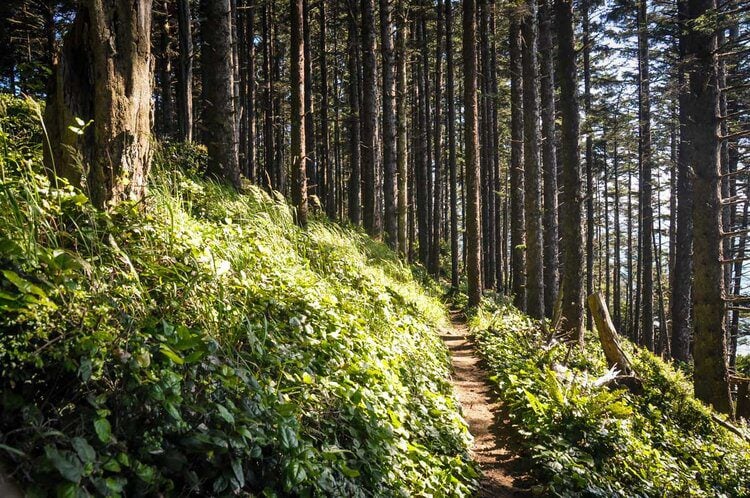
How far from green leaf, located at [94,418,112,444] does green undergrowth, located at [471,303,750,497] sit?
3.68m

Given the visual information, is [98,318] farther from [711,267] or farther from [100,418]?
[711,267]

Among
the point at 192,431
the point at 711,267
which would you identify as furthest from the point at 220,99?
the point at 711,267

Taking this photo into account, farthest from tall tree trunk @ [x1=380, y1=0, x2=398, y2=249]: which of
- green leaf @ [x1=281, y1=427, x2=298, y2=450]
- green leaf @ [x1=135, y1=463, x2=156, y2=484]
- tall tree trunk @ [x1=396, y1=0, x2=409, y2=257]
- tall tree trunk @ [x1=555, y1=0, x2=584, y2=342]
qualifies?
green leaf @ [x1=135, y1=463, x2=156, y2=484]

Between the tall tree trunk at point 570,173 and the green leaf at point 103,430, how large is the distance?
951 centimetres

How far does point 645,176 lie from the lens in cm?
2398

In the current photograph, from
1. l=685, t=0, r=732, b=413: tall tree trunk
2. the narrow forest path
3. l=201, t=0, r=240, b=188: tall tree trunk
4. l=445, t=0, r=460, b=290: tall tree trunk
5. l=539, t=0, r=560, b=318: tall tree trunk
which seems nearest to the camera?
the narrow forest path

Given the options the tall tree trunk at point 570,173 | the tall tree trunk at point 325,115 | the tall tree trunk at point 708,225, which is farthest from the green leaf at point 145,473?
the tall tree trunk at point 325,115

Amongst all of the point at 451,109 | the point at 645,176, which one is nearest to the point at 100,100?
the point at 451,109

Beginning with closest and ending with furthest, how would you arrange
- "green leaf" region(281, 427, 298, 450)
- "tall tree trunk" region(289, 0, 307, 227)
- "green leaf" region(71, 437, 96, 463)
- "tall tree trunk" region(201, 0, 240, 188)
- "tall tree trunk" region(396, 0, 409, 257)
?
"green leaf" region(71, 437, 96, 463) < "green leaf" region(281, 427, 298, 450) < "tall tree trunk" region(201, 0, 240, 188) < "tall tree trunk" region(289, 0, 307, 227) < "tall tree trunk" region(396, 0, 409, 257)

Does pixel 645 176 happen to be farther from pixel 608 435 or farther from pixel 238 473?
pixel 238 473

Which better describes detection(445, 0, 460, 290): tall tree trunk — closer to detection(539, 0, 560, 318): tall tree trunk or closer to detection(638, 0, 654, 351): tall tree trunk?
detection(539, 0, 560, 318): tall tree trunk

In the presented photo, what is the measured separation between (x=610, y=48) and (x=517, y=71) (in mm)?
11508

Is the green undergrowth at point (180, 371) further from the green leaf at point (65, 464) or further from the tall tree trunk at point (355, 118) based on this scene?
the tall tree trunk at point (355, 118)

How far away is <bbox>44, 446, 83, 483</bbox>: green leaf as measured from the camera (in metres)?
1.66
